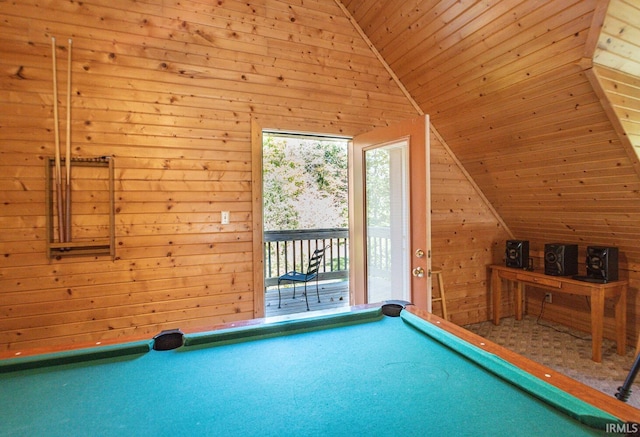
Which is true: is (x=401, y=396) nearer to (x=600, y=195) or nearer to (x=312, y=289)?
(x=600, y=195)

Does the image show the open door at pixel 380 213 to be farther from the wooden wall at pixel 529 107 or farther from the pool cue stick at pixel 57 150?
the pool cue stick at pixel 57 150

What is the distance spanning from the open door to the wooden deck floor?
114 cm

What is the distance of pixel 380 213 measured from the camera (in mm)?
3178

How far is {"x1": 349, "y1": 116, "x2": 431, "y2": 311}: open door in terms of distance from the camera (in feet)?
8.92

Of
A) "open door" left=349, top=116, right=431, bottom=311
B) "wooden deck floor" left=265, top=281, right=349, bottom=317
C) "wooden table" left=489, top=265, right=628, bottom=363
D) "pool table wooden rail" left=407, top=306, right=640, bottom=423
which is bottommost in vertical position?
"wooden deck floor" left=265, top=281, right=349, bottom=317

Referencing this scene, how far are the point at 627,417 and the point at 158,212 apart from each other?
265 cm

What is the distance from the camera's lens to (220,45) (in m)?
2.67

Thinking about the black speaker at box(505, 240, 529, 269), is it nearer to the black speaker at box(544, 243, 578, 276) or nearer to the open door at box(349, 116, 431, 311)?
the black speaker at box(544, 243, 578, 276)

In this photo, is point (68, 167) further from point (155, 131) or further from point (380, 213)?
point (380, 213)

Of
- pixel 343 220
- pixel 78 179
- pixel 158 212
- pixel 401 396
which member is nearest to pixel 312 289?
pixel 343 220

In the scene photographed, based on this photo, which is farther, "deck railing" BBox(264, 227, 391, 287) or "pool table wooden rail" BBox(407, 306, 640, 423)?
"deck railing" BBox(264, 227, 391, 287)

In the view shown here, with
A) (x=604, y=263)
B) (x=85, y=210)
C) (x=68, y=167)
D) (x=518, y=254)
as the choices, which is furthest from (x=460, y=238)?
(x=68, y=167)

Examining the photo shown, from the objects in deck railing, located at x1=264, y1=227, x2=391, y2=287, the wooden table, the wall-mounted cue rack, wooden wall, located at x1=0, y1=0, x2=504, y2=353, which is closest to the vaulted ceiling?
the wooden table

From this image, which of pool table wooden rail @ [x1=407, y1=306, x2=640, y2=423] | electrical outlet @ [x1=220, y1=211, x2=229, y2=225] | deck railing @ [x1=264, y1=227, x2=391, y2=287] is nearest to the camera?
pool table wooden rail @ [x1=407, y1=306, x2=640, y2=423]
